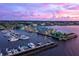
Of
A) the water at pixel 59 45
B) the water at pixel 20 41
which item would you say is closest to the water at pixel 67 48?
the water at pixel 59 45

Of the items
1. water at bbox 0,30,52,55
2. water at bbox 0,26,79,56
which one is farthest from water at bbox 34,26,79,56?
water at bbox 0,30,52,55

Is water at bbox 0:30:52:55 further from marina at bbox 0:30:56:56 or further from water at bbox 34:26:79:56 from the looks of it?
water at bbox 34:26:79:56

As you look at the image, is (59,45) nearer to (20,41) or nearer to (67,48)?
(67,48)

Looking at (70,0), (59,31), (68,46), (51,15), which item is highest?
(70,0)

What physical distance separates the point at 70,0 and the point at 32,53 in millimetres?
592

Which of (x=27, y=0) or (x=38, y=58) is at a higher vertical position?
(x=27, y=0)

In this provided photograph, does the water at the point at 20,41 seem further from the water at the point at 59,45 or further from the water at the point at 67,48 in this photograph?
the water at the point at 67,48

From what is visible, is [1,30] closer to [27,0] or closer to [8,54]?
[8,54]

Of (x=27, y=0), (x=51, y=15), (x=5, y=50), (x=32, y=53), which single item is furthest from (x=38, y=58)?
(x=27, y=0)

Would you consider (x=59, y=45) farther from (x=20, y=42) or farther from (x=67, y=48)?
(x=20, y=42)

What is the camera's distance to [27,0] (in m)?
1.59

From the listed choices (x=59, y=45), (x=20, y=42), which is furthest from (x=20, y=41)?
A: (x=59, y=45)

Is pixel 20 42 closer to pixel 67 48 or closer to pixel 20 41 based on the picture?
pixel 20 41

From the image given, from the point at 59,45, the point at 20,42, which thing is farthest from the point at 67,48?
the point at 20,42
